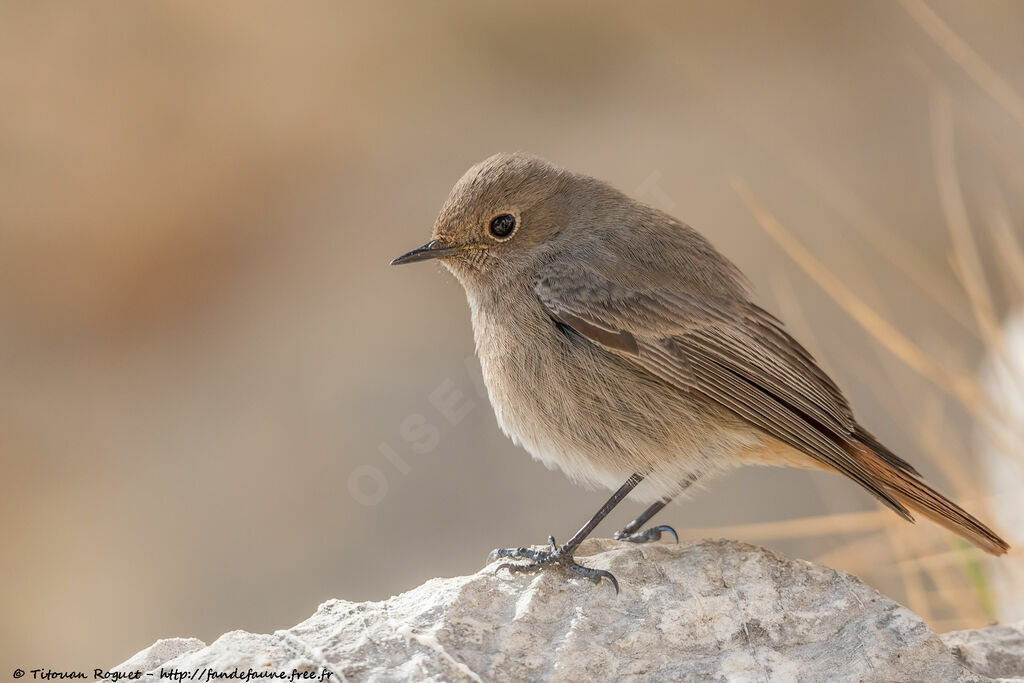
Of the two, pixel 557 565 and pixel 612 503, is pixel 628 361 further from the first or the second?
pixel 557 565

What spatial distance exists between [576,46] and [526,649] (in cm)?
933

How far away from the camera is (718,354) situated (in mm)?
4027

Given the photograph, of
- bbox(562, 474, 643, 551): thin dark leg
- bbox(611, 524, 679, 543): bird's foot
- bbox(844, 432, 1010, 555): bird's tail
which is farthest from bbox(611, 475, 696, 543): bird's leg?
bbox(844, 432, 1010, 555): bird's tail

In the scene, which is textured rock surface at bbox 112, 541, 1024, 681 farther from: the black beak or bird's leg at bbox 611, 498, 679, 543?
the black beak

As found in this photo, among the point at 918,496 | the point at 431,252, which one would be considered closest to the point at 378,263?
the point at 431,252

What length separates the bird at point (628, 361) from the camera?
3902 mm

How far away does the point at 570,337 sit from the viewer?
405 centimetres

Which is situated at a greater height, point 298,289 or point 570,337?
point 298,289

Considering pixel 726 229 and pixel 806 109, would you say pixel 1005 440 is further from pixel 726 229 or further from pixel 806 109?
pixel 806 109

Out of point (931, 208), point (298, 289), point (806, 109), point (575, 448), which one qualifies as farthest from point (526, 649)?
point (806, 109)

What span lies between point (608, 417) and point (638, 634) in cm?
85

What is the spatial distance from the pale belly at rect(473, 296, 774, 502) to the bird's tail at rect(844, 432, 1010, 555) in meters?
0.33

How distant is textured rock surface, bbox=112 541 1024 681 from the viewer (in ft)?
10.4

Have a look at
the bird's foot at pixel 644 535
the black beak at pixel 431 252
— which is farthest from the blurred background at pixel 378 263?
the black beak at pixel 431 252
